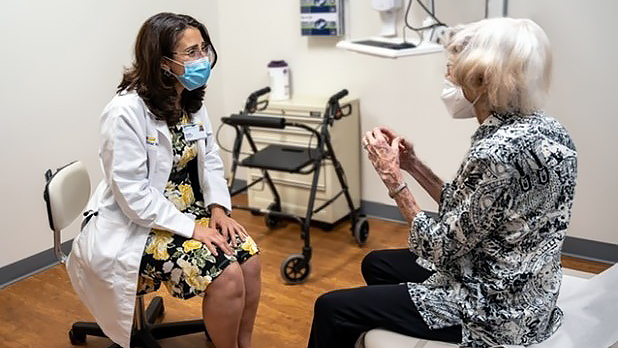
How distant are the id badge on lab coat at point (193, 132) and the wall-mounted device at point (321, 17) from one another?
1.44 metres

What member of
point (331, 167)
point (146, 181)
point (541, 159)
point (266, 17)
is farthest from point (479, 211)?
point (266, 17)

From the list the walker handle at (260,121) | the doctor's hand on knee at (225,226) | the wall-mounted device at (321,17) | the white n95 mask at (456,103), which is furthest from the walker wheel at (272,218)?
the white n95 mask at (456,103)

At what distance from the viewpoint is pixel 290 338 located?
7.97 feet

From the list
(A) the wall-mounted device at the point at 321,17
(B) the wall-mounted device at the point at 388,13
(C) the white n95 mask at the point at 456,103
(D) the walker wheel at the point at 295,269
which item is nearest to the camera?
(C) the white n95 mask at the point at 456,103

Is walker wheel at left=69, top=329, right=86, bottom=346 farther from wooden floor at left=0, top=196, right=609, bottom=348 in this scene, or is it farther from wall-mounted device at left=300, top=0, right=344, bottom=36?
wall-mounted device at left=300, top=0, right=344, bottom=36

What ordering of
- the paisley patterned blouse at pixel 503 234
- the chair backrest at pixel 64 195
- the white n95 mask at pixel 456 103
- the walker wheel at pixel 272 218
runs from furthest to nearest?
the walker wheel at pixel 272 218
the chair backrest at pixel 64 195
the white n95 mask at pixel 456 103
the paisley patterned blouse at pixel 503 234

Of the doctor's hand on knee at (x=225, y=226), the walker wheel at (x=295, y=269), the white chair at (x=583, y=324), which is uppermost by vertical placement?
the doctor's hand on knee at (x=225, y=226)

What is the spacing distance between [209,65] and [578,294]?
1304 millimetres

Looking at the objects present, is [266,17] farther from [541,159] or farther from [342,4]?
[541,159]

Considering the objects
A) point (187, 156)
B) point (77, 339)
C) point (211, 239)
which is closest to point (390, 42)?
point (187, 156)

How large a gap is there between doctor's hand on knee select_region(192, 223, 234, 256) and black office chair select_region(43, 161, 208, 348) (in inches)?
17.9

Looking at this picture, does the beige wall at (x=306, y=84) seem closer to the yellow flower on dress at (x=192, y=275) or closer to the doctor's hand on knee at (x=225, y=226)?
the doctor's hand on knee at (x=225, y=226)

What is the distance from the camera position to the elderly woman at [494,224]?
1412 millimetres

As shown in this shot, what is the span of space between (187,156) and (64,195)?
42 centimetres
